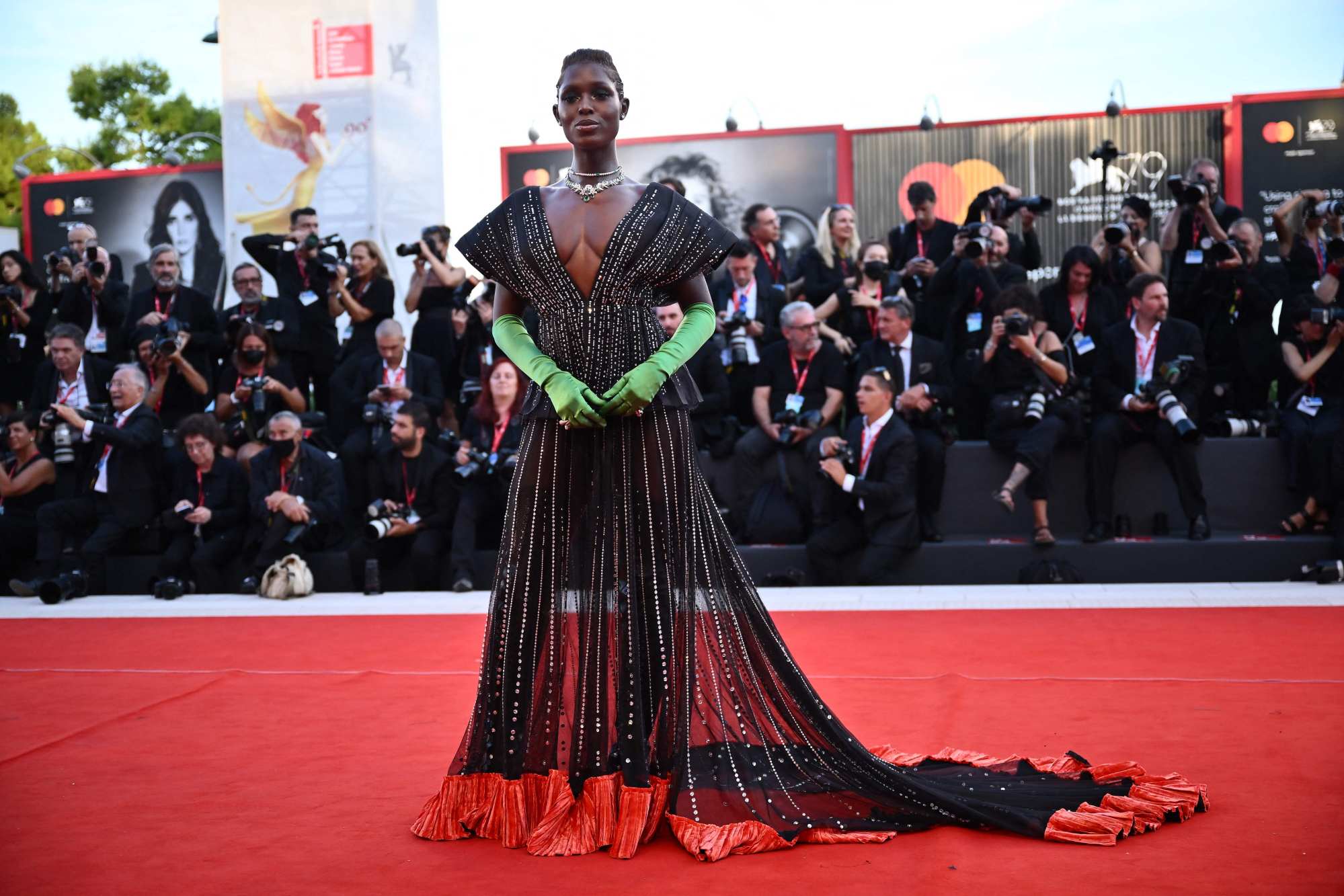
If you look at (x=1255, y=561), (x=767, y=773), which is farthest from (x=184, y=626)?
(x=1255, y=561)

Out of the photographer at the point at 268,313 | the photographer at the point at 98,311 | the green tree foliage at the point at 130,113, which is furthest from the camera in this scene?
the green tree foliage at the point at 130,113

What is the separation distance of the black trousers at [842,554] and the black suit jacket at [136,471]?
3873 millimetres

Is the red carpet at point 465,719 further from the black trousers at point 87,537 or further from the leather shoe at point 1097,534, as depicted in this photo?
the black trousers at point 87,537

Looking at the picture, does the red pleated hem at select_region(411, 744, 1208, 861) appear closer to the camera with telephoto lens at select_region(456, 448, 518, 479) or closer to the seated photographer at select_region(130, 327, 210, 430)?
the camera with telephoto lens at select_region(456, 448, 518, 479)

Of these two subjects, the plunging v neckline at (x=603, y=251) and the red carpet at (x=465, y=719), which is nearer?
the red carpet at (x=465, y=719)

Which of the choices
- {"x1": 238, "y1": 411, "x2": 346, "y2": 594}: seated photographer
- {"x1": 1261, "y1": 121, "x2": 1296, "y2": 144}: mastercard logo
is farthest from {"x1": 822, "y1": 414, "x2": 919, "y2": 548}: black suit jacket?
{"x1": 1261, "y1": 121, "x2": 1296, "y2": 144}: mastercard logo

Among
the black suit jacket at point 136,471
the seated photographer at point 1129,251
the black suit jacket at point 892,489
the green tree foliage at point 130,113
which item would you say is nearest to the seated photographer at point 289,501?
the black suit jacket at point 136,471

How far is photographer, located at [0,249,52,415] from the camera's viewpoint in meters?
9.30

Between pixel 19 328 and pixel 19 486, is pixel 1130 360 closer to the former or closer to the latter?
pixel 19 486

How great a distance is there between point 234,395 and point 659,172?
7.49m

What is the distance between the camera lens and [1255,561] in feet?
23.2

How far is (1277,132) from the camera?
43.5 feet

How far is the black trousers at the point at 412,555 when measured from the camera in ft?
25.3

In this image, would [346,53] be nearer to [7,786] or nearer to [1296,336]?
[1296,336]
